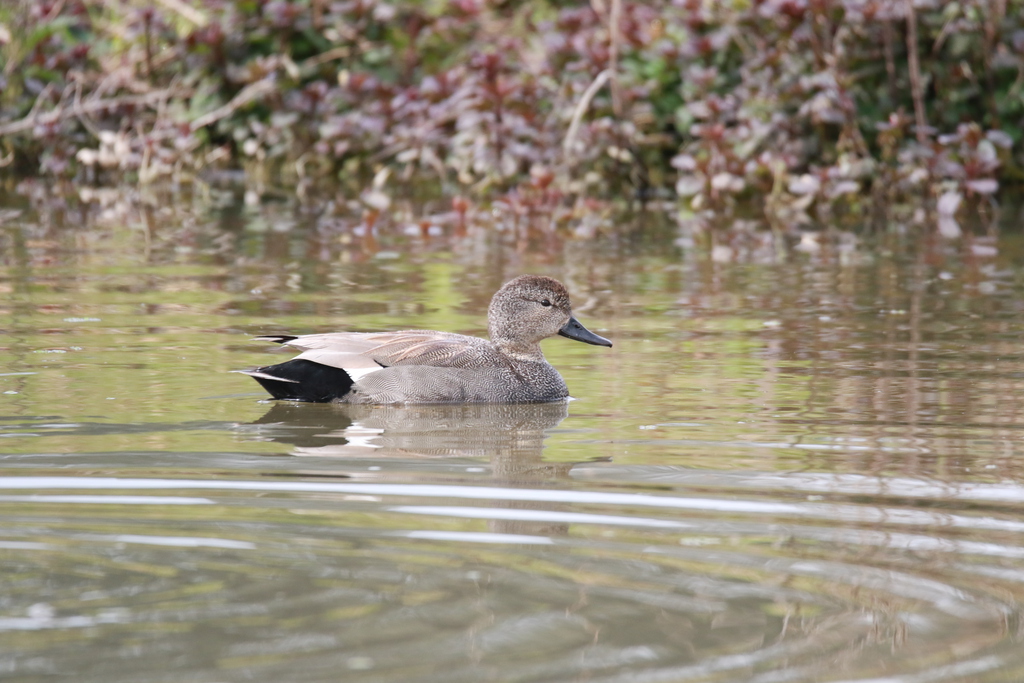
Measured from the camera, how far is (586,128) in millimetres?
15172

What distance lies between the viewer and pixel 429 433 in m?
6.33

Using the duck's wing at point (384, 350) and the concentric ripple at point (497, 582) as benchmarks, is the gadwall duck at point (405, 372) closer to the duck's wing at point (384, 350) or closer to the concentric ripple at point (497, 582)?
the duck's wing at point (384, 350)

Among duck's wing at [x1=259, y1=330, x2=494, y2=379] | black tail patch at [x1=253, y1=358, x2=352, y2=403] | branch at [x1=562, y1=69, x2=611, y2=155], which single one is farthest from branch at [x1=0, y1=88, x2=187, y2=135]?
black tail patch at [x1=253, y1=358, x2=352, y2=403]

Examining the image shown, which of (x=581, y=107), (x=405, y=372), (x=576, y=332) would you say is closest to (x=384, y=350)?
(x=405, y=372)

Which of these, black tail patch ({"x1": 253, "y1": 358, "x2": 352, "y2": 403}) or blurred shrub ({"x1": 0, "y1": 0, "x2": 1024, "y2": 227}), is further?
blurred shrub ({"x1": 0, "y1": 0, "x2": 1024, "y2": 227})

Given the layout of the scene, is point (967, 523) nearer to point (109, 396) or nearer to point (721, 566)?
point (721, 566)

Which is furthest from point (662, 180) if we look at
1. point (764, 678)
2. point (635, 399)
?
point (764, 678)

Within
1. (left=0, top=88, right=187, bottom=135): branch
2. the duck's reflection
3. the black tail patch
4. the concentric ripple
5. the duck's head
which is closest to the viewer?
the concentric ripple

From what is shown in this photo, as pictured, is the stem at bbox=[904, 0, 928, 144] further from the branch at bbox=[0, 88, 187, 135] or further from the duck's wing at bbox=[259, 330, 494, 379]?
the duck's wing at bbox=[259, 330, 494, 379]

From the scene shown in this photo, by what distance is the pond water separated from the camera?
3717mm

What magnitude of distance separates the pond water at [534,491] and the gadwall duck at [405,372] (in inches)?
3.3

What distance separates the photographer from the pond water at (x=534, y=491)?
12.2ft

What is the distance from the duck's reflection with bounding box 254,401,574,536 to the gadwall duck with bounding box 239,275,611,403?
0.17 ft

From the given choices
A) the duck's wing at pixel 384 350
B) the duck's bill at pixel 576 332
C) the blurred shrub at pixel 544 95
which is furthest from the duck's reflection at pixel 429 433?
the blurred shrub at pixel 544 95
